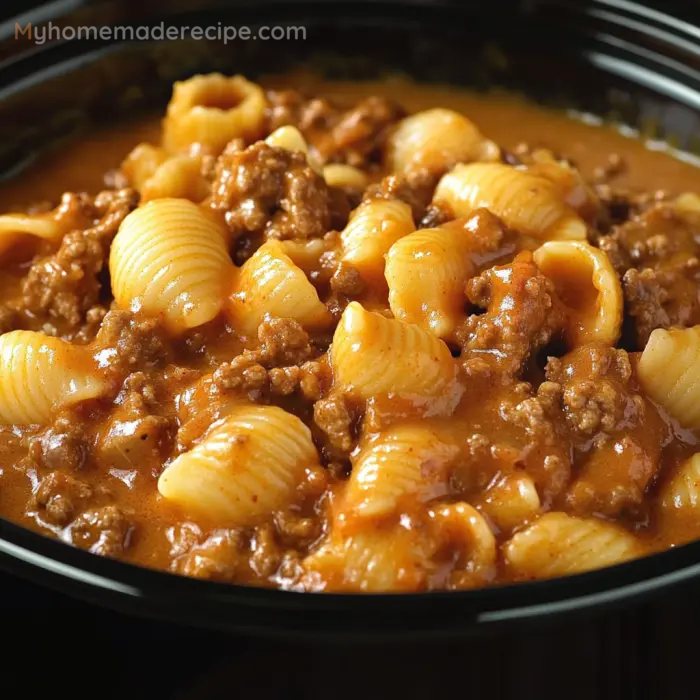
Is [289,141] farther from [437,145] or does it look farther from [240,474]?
[240,474]

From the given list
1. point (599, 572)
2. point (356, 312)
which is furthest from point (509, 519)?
point (356, 312)

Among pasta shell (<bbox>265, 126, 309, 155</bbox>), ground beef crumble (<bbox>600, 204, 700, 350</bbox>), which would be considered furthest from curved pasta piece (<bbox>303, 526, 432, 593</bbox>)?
pasta shell (<bbox>265, 126, 309, 155</bbox>)

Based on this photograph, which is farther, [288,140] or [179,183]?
[288,140]

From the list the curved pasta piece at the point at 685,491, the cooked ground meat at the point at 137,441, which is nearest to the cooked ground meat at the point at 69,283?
the cooked ground meat at the point at 137,441

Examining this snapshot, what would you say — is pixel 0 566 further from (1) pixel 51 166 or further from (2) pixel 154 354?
(1) pixel 51 166

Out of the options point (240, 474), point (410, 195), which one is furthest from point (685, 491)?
point (410, 195)

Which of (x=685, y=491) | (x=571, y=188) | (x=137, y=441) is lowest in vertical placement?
(x=137, y=441)

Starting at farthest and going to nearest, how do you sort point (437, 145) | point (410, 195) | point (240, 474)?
point (437, 145)
point (410, 195)
point (240, 474)

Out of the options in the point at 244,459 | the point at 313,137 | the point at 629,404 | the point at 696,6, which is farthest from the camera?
the point at 696,6
